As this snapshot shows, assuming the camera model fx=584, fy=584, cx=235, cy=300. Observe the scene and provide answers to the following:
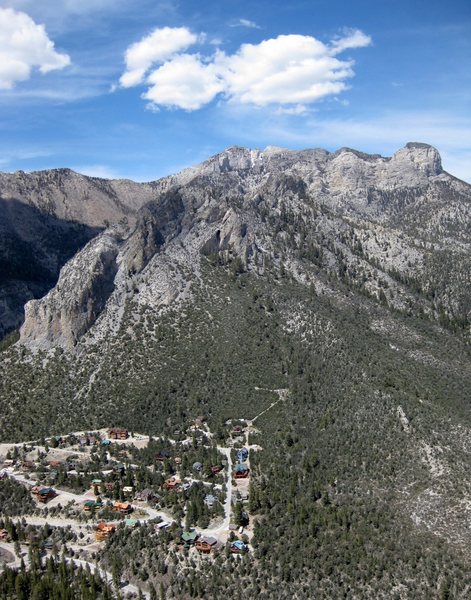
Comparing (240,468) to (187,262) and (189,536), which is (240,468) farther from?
(187,262)

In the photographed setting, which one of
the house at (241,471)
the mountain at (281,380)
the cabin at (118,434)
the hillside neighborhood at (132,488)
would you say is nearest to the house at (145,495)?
the hillside neighborhood at (132,488)

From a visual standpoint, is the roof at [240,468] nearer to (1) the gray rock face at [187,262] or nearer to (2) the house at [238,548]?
(2) the house at [238,548]

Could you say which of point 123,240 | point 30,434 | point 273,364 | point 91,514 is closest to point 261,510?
point 91,514

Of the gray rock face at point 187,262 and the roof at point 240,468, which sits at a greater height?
the gray rock face at point 187,262

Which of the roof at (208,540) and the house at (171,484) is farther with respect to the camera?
the house at (171,484)

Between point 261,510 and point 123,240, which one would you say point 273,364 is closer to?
point 261,510

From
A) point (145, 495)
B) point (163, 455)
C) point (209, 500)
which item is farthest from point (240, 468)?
point (145, 495)

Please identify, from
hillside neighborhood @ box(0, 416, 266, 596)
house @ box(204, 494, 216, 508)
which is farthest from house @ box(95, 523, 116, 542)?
house @ box(204, 494, 216, 508)
